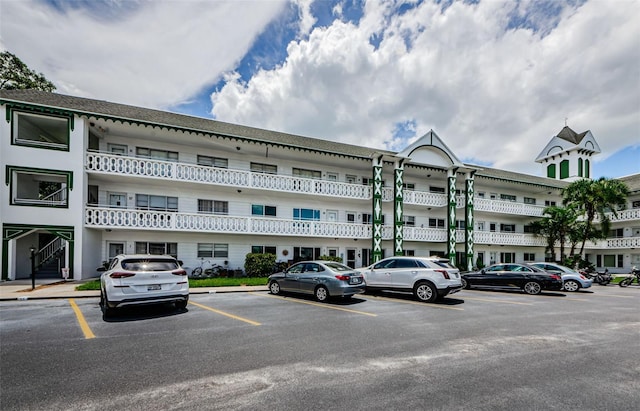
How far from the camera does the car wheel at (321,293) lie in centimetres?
1190

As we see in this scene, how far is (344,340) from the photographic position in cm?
693

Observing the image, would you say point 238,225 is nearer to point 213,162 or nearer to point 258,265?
point 258,265

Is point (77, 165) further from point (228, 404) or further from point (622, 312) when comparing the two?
point (622, 312)

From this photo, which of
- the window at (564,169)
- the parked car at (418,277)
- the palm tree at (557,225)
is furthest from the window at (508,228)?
the parked car at (418,277)

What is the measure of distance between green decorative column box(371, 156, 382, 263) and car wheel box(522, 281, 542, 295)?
9.44m

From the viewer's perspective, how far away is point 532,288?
52.4 feet

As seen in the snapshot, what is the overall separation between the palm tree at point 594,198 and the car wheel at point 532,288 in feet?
49.7

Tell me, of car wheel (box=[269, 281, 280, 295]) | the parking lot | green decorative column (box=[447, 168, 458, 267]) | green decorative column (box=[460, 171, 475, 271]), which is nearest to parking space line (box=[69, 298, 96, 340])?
the parking lot

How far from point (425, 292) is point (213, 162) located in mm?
15788

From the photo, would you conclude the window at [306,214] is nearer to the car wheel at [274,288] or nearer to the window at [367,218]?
the window at [367,218]

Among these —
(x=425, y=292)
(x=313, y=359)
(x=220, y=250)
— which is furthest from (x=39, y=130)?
(x=425, y=292)

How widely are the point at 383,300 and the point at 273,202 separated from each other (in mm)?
12400

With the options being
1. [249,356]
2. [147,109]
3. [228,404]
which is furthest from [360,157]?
[228,404]

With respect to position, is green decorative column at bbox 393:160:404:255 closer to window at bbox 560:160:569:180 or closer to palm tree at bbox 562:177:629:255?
palm tree at bbox 562:177:629:255
